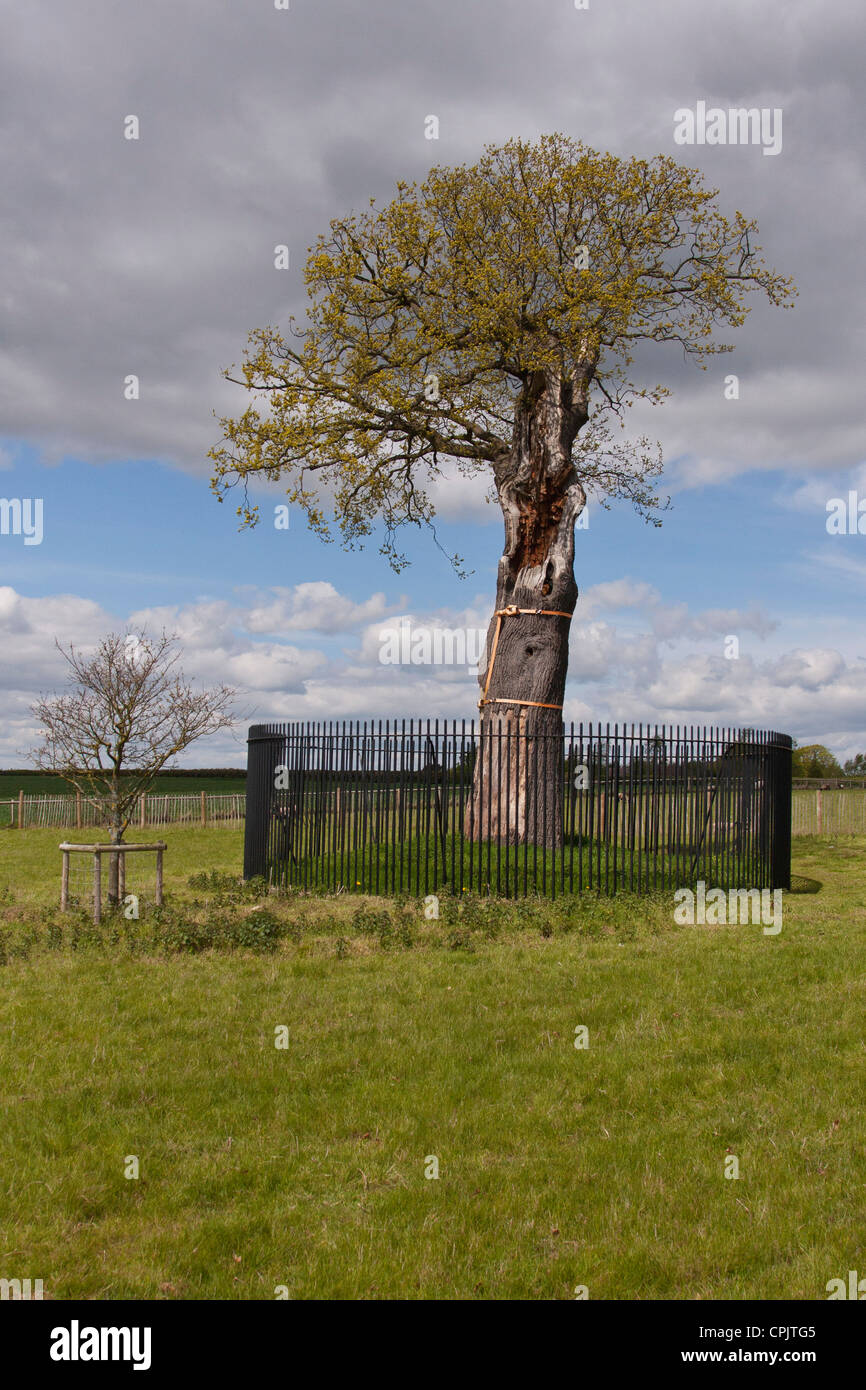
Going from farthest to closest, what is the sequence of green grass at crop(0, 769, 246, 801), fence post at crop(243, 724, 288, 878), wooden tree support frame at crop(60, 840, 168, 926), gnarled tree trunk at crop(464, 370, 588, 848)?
green grass at crop(0, 769, 246, 801)
fence post at crop(243, 724, 288, 878)
gnarled tree trunk at crop(464, 370, 588, 848)
wooden tree support frame at crop(60, 840, 168, 926)

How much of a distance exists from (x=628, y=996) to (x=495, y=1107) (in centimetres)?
265

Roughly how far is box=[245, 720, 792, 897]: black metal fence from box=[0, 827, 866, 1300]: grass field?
2.87m

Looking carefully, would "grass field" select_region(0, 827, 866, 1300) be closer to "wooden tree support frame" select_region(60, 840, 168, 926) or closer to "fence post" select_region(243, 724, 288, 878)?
"wooden tree support frame" select_region(60, 840, 168, 926)

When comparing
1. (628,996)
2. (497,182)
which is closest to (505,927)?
(628,996)

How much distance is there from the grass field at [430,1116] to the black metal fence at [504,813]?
2867 millimetres

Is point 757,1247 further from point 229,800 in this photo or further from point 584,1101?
point 229,800

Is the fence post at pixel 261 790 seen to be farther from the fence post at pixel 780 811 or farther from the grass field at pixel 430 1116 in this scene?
the fence post at pixel 780 811

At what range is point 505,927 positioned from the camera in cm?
1137

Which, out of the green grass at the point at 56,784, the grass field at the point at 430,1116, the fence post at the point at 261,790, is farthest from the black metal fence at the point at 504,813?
the green grass at the point at 56,784

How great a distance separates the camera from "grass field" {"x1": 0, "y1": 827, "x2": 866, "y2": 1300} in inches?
172

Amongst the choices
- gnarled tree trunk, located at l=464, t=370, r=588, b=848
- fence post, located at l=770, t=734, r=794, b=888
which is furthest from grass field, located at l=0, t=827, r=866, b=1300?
fence post, located at l=770, t=734, r=794, b=888

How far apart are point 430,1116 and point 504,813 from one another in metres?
9.45

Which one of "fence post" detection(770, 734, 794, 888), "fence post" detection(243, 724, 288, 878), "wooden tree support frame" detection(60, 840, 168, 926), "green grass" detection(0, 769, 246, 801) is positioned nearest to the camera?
"wooden tree support frame" detection(60, 840, 168, 926)

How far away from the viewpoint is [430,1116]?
5879 mm
